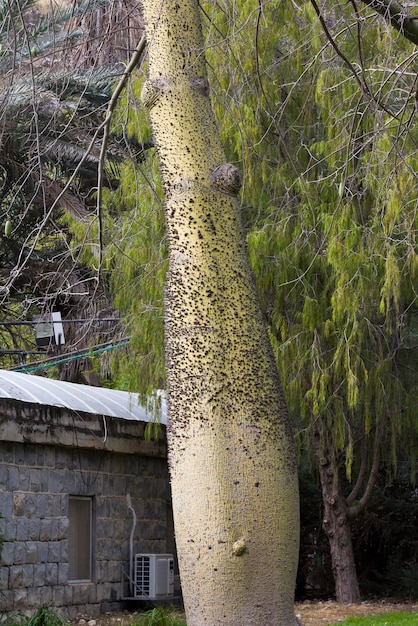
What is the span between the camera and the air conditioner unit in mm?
11156

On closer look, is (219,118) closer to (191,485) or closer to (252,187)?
(252,187)

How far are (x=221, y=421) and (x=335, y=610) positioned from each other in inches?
345

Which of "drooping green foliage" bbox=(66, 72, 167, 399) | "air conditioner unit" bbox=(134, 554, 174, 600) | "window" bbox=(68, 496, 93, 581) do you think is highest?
"drooping green foliage" bbox=(66, 72, 167, 399)

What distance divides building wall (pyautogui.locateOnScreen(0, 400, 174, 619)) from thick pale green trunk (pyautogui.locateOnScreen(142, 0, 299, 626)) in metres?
5.94

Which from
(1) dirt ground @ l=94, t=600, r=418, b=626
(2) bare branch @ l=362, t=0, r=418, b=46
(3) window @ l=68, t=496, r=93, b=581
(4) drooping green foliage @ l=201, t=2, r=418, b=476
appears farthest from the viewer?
(3) window @ l=68, t=496, r=93, b=581

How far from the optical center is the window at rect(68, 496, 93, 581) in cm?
1057

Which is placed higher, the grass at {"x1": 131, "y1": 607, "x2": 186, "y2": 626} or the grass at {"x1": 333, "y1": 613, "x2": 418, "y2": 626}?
the grass at {"x1": 131, "y1": 607, "x2": 186, "y2": 626}

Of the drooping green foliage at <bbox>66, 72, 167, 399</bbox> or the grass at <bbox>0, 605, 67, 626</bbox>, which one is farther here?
the drooping green foliage at <bbox>66, 72, 167, 399</bbox>

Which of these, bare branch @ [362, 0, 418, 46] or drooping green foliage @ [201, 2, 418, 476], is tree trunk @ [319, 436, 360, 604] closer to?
drooping green foliage @ [201, 2, 418, 476]

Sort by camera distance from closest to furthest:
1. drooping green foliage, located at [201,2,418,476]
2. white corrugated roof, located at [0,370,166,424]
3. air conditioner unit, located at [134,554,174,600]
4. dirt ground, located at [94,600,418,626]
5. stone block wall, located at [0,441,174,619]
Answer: drooping green foliage, located at [201,2,418,476], stone block wall, located at [0,441,174,619], white corrugated roof, located at [0,370,166,424], dirt ground, located at [94,600,418,626], air conditioner unit, located at [134,554,174,600]

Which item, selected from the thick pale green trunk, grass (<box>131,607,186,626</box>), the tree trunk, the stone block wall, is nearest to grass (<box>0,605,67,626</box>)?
the stone block wall

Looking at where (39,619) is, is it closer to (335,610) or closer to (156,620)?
(156,620)

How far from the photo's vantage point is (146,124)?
10805 mm

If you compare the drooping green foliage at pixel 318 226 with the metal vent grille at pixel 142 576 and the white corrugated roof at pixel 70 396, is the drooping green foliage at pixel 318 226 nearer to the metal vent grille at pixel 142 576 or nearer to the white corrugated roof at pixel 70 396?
the white corrugated roof at pixel 70 396
